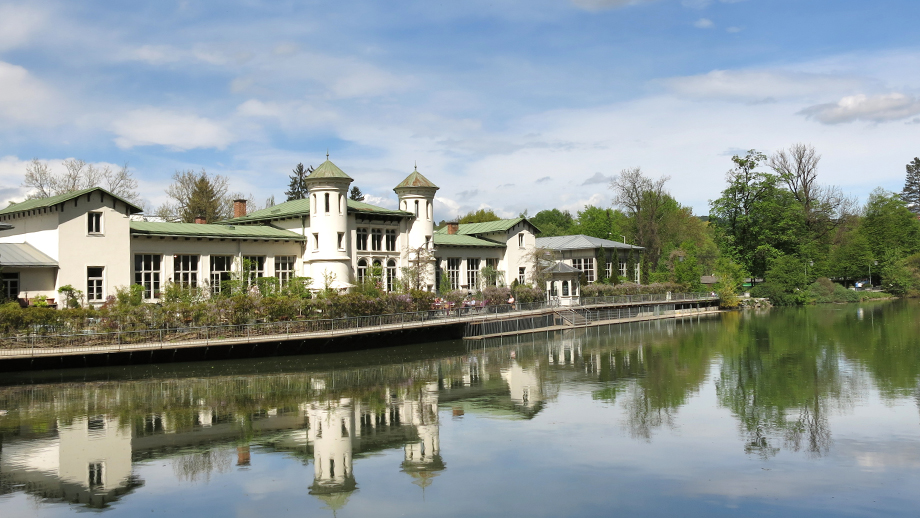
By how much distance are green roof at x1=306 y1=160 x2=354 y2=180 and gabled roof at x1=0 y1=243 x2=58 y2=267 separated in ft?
44.0

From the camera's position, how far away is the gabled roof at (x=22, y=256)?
102ft

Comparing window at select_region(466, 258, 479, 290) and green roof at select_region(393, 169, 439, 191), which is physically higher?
green roof at select_region(393, 169, 439, 191)

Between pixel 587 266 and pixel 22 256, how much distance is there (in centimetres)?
4126

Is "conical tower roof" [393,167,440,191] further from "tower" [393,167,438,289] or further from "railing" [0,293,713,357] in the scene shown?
"railing" [0,293,713,357]

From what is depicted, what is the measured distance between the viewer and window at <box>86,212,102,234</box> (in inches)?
1321

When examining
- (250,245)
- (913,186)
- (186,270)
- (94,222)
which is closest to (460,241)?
(250,245)

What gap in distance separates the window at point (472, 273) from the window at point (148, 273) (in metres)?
21.4

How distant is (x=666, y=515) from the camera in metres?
12.1

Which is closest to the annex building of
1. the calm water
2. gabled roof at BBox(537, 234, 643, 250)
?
gabled roof at BBox(537, 234, 643, 250)

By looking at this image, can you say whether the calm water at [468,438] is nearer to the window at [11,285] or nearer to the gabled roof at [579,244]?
the window at [11,285]

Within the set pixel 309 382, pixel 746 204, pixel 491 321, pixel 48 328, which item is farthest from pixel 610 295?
pixel 48 328

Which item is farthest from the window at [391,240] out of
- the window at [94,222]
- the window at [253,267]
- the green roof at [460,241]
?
the window at [94,222]

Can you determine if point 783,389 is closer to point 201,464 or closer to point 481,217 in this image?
point 201,464

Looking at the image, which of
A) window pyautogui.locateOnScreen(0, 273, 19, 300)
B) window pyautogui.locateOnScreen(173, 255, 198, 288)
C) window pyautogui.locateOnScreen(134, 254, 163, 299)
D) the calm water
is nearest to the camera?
the calm water
